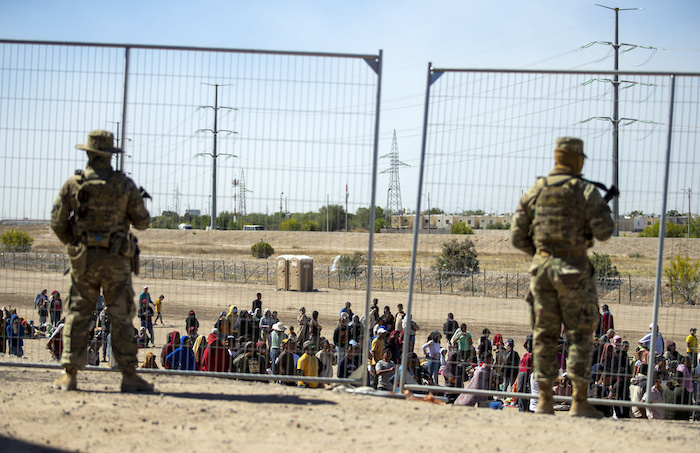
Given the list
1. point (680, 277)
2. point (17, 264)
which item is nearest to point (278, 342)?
point (17, 264)

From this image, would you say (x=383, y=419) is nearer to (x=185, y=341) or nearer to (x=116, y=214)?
(x=116, y=214)

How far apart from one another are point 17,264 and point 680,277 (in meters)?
8.32

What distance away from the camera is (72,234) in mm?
5340

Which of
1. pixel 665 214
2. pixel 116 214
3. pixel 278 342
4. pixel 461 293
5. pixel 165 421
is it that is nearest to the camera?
pixel 165 421

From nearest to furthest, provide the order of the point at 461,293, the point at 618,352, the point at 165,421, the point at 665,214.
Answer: the point at 165,421
the point at 665,214
the point at 618,352
the point at 461,293

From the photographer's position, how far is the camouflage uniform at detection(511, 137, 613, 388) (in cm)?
504

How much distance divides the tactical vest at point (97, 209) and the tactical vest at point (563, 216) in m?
3.58

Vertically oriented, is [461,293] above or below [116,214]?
below

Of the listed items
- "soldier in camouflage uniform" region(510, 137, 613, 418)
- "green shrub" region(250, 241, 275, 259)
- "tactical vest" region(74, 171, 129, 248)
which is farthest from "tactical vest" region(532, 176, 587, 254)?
"green shrub" region(250, 241, 275, 259)

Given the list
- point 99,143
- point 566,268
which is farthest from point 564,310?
point 99,143

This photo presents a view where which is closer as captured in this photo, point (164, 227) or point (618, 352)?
point (164, 227)

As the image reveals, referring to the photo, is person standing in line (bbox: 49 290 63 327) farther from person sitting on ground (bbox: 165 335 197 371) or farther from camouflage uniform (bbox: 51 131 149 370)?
camouflage uniform (bbox: 51 131 149 370)

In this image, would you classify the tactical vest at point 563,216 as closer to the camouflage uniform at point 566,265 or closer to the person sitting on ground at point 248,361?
the camouflage uniform at point 566,265

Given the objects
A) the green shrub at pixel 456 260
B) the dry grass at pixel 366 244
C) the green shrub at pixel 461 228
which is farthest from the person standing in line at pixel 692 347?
the green shrub at pixel 461 228
